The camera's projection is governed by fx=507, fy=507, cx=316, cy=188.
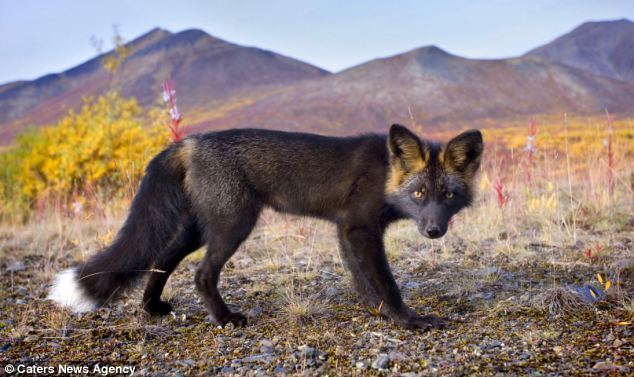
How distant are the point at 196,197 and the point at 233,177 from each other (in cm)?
32

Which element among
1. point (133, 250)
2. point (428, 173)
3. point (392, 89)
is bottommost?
point (133, 250)

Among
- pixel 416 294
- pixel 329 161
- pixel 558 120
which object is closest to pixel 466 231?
pixel 416 294

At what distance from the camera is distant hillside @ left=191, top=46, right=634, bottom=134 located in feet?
100

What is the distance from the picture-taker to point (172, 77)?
55.4 meters

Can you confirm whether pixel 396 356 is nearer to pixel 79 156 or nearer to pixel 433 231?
pixel 433 231

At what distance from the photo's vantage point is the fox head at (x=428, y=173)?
12.2 ft

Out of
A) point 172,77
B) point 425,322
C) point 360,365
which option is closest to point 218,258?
point 360,365

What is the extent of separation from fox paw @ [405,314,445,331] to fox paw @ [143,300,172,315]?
189 centimetres

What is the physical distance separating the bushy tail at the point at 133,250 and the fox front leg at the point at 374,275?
133 cm

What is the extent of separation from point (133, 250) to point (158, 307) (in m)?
0.56

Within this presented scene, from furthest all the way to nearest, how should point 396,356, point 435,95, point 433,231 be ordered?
point 435,95 < point 433,231 < point 396,356

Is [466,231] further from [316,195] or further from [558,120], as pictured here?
[558,120]

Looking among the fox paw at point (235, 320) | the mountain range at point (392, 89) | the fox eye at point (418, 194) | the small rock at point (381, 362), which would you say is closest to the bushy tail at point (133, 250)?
the fox paw at point (235, 320)

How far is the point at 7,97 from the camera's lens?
64.3 m
